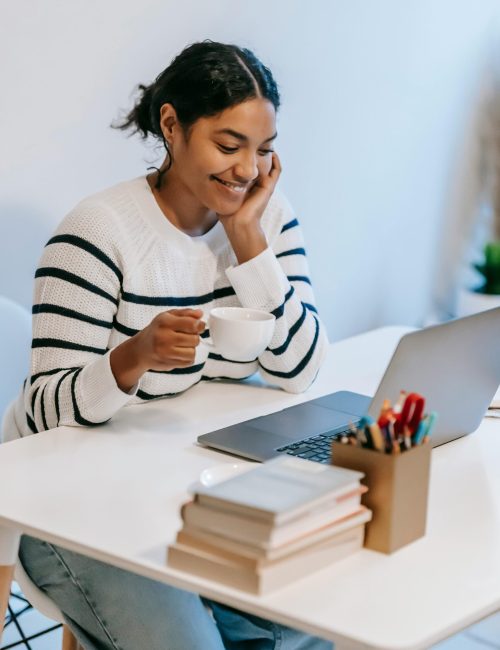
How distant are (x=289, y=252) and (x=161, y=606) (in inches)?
30.2

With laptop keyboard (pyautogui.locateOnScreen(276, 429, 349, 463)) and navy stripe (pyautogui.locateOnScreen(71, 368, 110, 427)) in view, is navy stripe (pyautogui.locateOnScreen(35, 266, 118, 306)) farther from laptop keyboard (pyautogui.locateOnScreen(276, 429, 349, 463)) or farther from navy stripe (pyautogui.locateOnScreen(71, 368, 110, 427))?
laptop keyboard (pyautogui.locateOnScreen(276, 429, 349, 463))

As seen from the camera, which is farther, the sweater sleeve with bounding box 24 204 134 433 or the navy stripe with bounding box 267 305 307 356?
the navy stripe with bounding box 267 305 307 356

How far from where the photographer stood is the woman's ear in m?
1.72

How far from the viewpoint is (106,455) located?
55.7 inches

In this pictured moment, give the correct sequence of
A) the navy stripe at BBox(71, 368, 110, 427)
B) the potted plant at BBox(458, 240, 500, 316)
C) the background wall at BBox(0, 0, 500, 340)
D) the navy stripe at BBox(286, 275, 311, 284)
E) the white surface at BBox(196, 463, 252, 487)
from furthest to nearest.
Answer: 1. the potted plant at BBox(458, 240, 500, 316)
2. the background wall at BBox(0, 0, 500, 340)
3. the navy stripe at BBox(286, 275, 311, 284)
4. the navy stripe at BBox(71, 368, 110, 427)
5. the white surface at BBox(196, 463, 252, 487)

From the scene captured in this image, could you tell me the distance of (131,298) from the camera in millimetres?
1662

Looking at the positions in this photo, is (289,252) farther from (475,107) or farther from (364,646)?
(475,107)

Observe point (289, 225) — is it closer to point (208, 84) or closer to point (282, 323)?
point (282, 323)

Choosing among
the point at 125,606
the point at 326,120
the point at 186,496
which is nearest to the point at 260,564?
the point at 186,496

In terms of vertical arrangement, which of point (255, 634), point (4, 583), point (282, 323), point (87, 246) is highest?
point (87, 246)

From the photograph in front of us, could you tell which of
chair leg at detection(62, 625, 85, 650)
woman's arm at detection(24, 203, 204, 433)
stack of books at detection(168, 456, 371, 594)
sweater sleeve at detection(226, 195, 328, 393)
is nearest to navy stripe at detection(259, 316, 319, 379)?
sweater sleeve at detection(226, 195, 328, 393)

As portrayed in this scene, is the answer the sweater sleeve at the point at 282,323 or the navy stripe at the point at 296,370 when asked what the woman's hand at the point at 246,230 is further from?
the navy stripe at the point at 296,370

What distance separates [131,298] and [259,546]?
28.9 inches

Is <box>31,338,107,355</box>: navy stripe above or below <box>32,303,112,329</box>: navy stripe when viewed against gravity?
below
